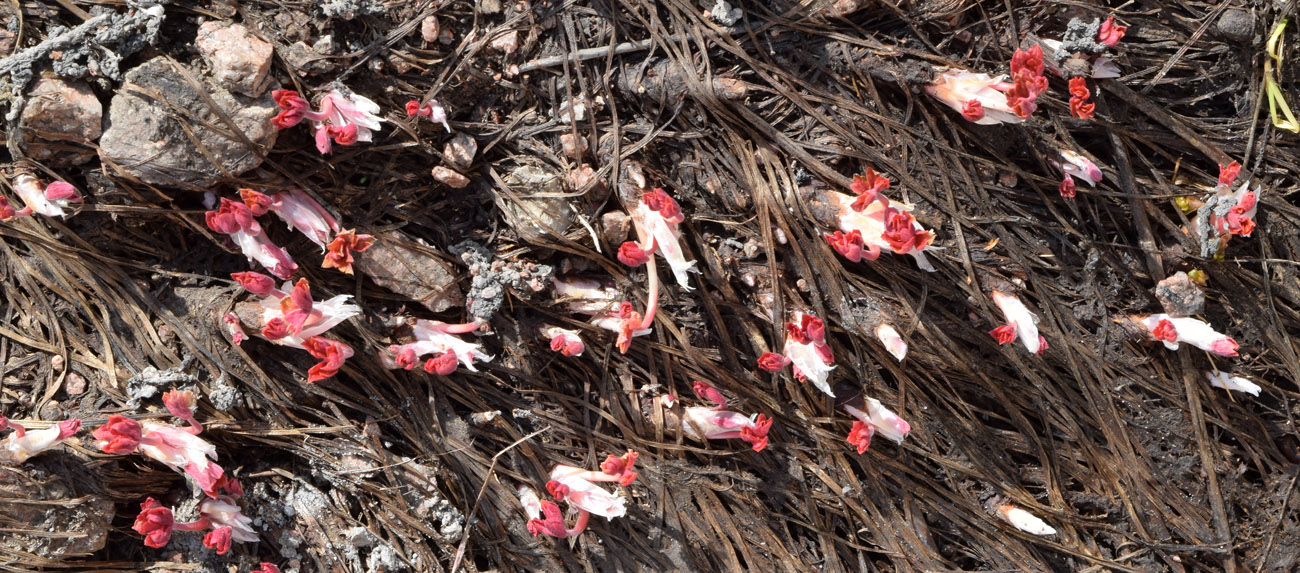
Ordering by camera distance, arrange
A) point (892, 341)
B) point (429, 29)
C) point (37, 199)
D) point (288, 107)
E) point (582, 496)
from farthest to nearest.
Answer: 1. point (582, 496)
2. point (892, 341)
3. point (429, 29)
4. point (37, 199)
5. point (288, 107)

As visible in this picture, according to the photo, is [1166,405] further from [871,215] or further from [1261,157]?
[871,215]

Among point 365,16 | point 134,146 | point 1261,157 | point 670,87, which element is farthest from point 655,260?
point 1261,157

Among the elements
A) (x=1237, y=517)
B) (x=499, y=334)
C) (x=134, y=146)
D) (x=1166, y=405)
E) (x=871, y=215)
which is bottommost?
(x=1237, y=517)

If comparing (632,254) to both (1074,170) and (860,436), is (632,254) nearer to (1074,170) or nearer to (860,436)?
(860,436)

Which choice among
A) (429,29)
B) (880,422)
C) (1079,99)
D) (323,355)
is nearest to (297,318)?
(323,355)

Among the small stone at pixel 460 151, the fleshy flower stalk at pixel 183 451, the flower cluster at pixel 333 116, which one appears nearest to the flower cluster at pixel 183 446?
the fleshy flower stalk at pixel 183 451

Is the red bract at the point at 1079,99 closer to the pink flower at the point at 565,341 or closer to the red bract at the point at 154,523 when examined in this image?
the pink flower at the point at 565,341

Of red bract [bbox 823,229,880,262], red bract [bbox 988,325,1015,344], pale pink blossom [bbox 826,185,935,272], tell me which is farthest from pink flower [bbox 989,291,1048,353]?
red bract [bbox 823,229,880,262]
